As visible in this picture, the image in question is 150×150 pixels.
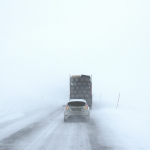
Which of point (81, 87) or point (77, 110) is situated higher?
point (77, 110)

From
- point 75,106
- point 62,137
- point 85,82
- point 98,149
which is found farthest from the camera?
point 85,82

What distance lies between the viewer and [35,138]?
959 cm

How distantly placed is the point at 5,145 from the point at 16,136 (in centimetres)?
179

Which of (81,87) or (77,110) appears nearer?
(77,110)

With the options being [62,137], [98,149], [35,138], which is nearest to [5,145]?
[35,138]

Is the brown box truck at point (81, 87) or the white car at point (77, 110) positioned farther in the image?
the brown box truck at point (81, 87)

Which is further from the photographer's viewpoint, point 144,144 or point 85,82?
point 85,82

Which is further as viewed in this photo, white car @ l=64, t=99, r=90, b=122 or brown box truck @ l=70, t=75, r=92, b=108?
brown box truck @ l=70, t=75, r=92, b=108

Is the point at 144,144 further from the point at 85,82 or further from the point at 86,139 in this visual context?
the point at 85,82

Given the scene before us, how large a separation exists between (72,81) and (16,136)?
58.5ft

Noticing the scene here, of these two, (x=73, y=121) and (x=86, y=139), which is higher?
(x=86, y=139)

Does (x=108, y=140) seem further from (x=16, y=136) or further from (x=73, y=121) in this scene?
(x=73, y=121)

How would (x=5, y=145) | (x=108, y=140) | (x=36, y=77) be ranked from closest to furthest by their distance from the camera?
(x=5, y=145)
(x=108, y=140)
(x=36, y=77)

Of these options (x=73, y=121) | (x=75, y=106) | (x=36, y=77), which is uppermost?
(x=75, y=106)
